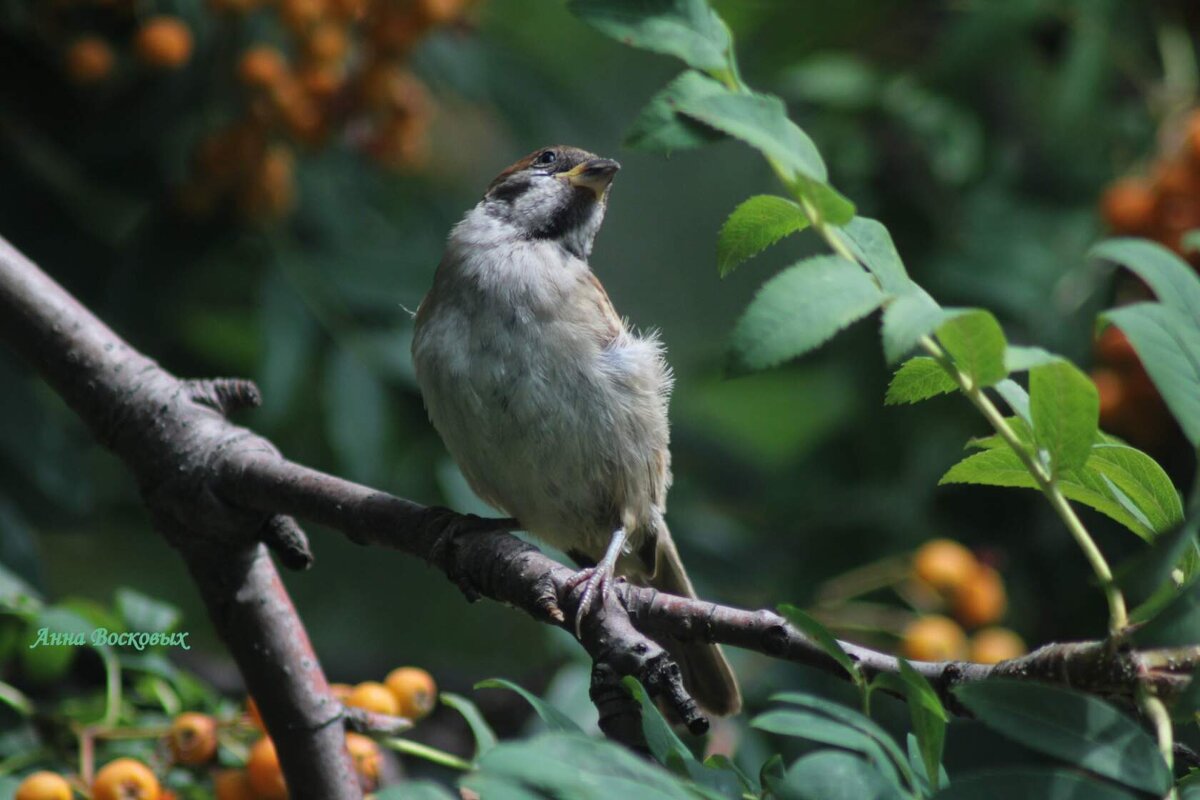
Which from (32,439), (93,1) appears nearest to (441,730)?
(32,439)

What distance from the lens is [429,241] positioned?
404cm

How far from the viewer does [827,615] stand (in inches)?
141

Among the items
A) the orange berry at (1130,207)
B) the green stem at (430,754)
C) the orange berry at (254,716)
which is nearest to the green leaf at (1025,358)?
the green stem at (430,754)

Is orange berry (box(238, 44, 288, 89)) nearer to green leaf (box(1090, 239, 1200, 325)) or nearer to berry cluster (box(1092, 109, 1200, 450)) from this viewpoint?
berry cluster (box(1092, 109, 1200, 450))

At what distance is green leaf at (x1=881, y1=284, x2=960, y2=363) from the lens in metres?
1.22

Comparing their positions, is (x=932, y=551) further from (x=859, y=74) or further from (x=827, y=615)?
(x=859, y=74)

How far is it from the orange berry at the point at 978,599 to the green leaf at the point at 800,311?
8.11 feet

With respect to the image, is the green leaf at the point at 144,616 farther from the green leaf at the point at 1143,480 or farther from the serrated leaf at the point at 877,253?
the green leaf at the point at 1143,480

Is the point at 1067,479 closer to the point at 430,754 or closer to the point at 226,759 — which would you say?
the point at 430,754

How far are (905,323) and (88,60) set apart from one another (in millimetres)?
2990

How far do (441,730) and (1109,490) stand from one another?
279cm

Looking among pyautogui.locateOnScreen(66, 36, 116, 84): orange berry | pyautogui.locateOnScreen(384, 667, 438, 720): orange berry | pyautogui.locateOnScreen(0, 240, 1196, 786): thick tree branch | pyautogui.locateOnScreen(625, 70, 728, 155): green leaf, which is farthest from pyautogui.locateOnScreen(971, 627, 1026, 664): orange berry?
pyautogui.locateOnScreen(66, 36, 116, 84): orange berry

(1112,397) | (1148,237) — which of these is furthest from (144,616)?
(1148,237)

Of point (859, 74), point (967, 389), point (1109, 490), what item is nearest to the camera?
point (967, 389)
